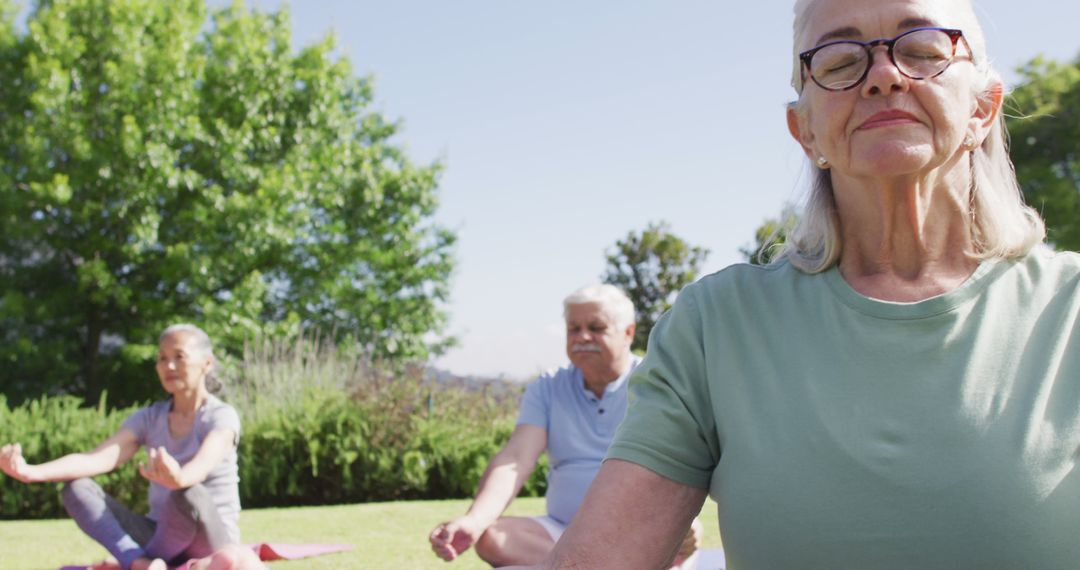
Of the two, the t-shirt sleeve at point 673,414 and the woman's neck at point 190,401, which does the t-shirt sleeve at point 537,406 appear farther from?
the t-shirt sleeve at point 673,414

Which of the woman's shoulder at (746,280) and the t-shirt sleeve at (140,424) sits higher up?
the woman's shoulder at (746,280)

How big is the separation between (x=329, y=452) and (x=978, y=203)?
34.1 ft

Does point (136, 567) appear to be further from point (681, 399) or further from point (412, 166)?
point (412, 166)

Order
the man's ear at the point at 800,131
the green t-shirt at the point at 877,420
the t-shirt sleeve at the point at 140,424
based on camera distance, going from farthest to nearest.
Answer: the t-shirt sleeve at the point at 140,424 → the man's ear at the point at 800,131 → the green t-shirt at the point at 877,420

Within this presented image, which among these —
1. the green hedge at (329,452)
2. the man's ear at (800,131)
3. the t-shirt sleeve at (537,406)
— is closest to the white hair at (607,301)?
the t-shirt sleeve at (537,406)

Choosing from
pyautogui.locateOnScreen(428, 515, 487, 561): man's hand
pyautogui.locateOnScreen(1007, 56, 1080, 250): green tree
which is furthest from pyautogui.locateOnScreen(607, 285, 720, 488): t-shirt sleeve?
pyautogui.locateOnScreen(1007, 56, 1080, 250): green tree

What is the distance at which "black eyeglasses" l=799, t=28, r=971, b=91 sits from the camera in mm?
1391

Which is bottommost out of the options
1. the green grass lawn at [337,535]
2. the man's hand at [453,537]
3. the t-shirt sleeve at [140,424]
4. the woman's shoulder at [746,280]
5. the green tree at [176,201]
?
the green grass lawn at [337,535]

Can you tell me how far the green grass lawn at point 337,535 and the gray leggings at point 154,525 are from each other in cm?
91

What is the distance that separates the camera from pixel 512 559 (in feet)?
14.0

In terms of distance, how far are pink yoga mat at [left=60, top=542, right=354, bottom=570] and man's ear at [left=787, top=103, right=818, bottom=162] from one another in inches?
201

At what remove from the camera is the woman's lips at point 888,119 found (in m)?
1.38

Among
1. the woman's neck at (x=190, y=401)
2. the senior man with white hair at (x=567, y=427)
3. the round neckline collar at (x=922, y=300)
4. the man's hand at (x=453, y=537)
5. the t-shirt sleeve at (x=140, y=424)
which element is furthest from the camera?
the t-shirt sleeve at (x=140, y=424)

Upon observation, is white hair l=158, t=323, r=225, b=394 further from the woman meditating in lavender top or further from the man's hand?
the man's hand
